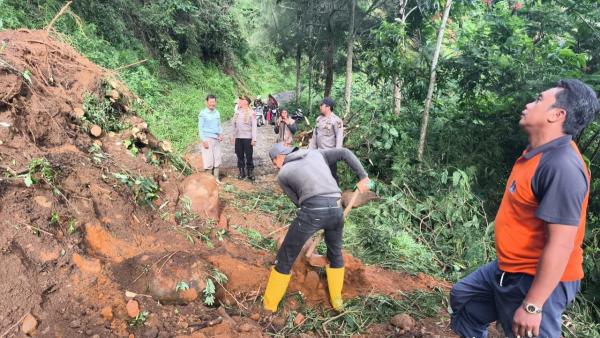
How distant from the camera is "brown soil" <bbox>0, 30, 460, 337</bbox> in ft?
9.34

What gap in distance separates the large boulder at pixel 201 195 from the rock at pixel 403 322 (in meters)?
2.57

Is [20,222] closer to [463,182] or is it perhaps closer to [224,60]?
[463,182]

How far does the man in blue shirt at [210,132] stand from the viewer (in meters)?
6.79

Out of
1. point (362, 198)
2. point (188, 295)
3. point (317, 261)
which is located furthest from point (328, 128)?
point (188, 295)

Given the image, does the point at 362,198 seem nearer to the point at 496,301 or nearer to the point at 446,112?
the point at 446,112

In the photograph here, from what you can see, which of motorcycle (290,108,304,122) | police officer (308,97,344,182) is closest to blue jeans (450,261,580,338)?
police officer (308,97,344,182)

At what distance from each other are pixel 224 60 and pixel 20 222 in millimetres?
18368

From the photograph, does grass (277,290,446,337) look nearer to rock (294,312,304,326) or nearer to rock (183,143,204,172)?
rock (294,312,304,326)

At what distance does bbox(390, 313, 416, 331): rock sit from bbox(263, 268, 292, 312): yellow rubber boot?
1022 millimetres

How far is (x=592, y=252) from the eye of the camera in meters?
5.10

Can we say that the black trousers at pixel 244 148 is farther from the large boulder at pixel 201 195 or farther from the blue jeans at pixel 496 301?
the blue jeans at pixel 496 301

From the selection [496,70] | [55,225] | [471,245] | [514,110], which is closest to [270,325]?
[55,225]

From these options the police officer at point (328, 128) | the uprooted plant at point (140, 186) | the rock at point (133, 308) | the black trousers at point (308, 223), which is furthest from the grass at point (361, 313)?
the police officer at point (328, 128)

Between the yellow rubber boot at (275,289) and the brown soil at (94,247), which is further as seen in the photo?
the yellow rubber boot at (275,289)
